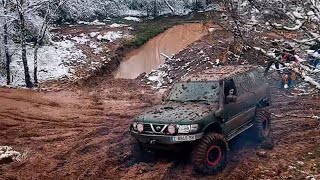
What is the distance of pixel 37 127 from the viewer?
13.3m

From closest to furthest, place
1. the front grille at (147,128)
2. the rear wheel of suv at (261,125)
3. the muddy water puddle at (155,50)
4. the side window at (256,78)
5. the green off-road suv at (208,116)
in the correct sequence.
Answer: the green off-road suv at (208,116) → the front grille at (147,128) → the rear wheel of suv at (261,125) → the side window at (256,78) → the muddy water puddle at (155,50)

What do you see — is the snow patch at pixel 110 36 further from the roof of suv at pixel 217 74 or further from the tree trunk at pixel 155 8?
the roof of suv at pixel 217 74

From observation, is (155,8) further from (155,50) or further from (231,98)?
(231,98)

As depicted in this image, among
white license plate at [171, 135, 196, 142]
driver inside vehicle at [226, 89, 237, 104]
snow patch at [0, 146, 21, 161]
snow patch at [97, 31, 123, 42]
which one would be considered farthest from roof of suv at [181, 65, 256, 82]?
snow patch at [97, 31, 123, 42]

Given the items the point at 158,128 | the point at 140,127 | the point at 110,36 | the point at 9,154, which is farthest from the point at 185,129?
the point at 110,36

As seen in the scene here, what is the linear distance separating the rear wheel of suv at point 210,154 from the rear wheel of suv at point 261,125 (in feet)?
6.03

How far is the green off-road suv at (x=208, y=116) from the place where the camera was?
882 centimetres

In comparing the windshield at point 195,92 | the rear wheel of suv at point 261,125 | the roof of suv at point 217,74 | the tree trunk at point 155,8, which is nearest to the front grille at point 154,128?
the windshield at point 195,92

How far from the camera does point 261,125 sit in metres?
10.9

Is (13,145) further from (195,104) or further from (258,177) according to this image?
(258,177)

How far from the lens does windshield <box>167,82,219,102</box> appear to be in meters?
9.99

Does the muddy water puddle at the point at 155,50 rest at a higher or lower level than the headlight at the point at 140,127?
lower

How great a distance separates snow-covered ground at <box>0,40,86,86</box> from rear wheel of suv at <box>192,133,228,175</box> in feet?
48.0

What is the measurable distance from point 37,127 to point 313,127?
8.32 meters
